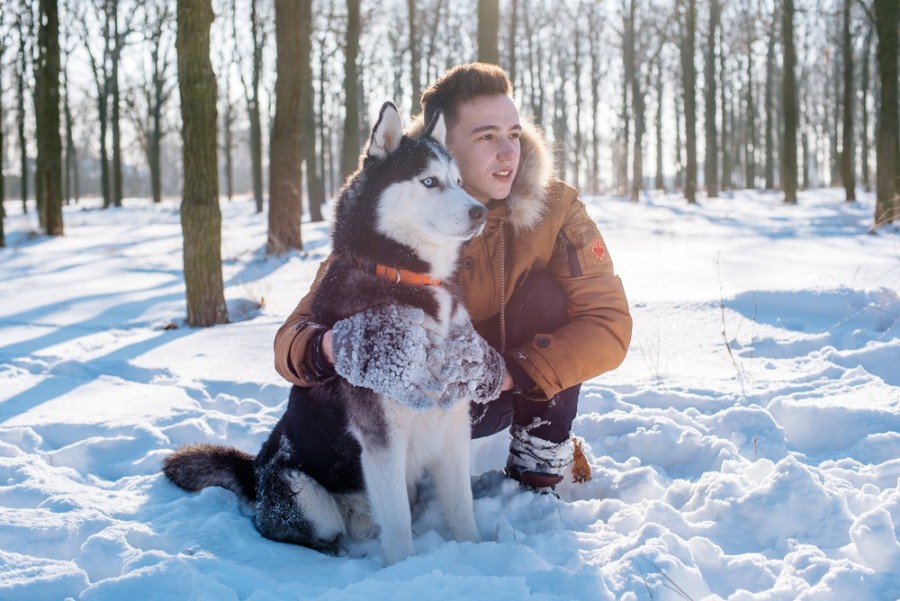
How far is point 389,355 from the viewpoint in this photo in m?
2.23

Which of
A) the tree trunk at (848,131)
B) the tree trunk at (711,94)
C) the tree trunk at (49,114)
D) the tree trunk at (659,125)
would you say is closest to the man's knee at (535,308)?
the tree trunk at (49,114)

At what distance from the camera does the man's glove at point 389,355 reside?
7.33 ft

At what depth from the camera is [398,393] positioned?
2242 mm

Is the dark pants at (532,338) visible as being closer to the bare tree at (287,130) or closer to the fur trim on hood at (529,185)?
the fur trim on hood at (529,185)

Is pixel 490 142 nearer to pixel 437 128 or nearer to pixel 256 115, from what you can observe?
pixel 437 128

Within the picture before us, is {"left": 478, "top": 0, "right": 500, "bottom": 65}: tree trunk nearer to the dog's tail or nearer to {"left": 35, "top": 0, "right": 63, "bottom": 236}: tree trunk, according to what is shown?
the dog's tail

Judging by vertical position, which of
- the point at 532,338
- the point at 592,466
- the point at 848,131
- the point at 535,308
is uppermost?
the point at 848,131

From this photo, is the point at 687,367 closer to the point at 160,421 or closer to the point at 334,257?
the point at 334,257

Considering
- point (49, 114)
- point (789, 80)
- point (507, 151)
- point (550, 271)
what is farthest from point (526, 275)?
point (789, 80)

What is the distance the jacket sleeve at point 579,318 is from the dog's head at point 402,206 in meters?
0.52

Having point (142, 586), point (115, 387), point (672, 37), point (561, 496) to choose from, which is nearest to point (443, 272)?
point (561, 496)

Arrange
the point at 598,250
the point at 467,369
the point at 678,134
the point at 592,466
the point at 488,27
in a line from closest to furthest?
the point at 467,369
the point at 598,250
the point at 592,466
the point at 488,27
the point at 678,134

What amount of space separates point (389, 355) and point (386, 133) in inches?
34.7

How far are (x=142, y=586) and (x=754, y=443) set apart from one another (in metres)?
2.52
